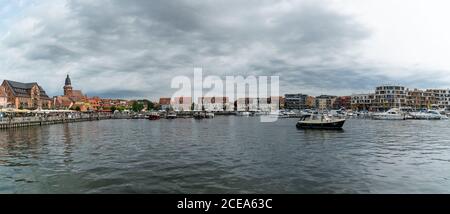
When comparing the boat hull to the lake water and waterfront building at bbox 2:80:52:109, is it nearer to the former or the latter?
the lake water

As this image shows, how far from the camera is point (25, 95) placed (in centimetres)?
15512

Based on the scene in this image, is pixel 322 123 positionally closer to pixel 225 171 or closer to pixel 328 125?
pixel 328 125

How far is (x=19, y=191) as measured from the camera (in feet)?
52.2

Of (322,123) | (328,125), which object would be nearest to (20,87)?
(322,123)

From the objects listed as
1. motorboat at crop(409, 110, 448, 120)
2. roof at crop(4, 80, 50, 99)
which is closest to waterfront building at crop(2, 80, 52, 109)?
roof at crop(4, 80, 50, 99)

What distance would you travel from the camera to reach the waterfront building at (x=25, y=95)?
14400cm

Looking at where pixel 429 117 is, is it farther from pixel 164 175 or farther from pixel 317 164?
pixel 164 175

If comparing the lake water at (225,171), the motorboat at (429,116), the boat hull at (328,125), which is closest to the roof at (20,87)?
the lake water at (225,171)

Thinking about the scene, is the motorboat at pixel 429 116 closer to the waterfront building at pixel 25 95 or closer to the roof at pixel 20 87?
the waterfront building at pixel 25 95

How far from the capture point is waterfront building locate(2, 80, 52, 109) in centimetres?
14400
